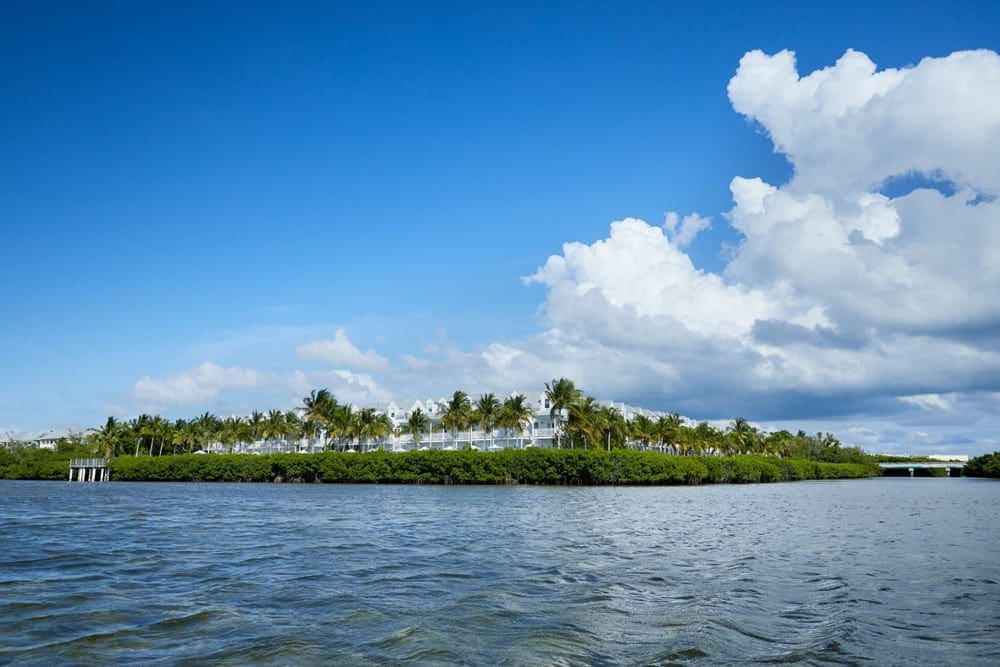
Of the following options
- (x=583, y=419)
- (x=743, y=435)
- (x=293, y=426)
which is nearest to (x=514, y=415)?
(x=583, y=419)

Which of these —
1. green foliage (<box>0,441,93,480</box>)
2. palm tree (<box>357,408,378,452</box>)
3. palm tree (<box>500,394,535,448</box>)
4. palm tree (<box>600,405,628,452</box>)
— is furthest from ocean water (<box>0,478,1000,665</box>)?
green foliage (<box>0,441,93,480</box>)

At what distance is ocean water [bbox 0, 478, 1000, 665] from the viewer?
10.3 meters

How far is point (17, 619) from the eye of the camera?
39.3ft

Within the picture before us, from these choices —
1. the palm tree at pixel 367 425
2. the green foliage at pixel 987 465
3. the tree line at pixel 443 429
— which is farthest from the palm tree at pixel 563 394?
the green foliage at pixel 987 465

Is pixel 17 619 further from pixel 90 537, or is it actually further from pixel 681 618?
pixel 90 537

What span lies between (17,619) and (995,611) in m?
17.3

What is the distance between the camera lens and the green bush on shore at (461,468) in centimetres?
8981

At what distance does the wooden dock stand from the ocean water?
10228 centimetres

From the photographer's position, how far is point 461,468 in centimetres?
9325

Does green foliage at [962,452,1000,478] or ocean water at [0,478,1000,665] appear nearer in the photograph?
ocean water at [0,478,1000,665]

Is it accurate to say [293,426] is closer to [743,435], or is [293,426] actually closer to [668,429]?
[668,429]

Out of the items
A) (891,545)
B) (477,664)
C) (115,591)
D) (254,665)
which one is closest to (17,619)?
(115,591)

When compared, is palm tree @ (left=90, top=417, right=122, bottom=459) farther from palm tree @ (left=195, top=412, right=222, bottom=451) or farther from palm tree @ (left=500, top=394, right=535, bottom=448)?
palm tree @ (left=500, top=394, right=535, bottom=448)

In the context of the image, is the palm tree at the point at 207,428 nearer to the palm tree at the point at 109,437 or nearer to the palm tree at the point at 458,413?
the palm tree at the point at 109,437
